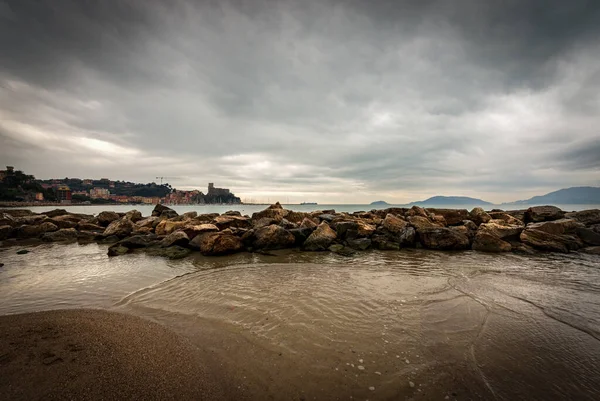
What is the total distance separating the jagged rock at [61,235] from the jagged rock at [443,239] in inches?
951

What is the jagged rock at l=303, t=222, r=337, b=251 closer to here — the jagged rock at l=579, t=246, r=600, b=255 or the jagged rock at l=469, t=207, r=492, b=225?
the jagged rock at l=469, t=207, r=492, b=225

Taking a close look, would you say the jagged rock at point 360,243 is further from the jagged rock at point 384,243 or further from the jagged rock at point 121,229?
the jagged rock at point 121,229

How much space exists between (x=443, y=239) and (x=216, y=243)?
1279 centimetres


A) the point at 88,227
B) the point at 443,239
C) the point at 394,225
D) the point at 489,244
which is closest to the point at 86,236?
the point at 88,227

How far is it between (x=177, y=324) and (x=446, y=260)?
37.0 feet

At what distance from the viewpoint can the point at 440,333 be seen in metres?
4.70

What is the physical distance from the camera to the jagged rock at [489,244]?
42.3 feet

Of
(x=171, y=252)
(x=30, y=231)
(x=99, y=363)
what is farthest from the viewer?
(x=30, y=231)

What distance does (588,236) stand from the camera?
13.8 m

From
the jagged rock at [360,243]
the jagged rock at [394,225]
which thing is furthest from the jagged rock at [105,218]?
the jagged rock at [394,225]

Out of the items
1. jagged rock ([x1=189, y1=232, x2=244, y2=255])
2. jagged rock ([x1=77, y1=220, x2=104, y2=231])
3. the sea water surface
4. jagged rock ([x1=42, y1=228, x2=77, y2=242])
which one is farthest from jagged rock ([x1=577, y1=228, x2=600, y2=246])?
jagged rock ([x1=77, y1=220, x2=104, y2=231])

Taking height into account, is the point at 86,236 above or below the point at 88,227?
below

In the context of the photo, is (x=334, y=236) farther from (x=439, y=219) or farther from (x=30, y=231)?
(x=30, y=231)

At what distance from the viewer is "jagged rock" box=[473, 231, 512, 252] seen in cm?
1289
